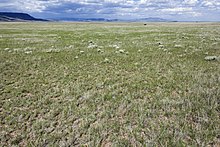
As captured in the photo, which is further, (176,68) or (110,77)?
(176,68)

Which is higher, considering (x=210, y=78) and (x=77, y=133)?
(x=210, y=78)

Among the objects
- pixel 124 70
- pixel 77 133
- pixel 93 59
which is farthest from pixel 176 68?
pixel 77 133

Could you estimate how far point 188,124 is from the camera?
23.1 feet

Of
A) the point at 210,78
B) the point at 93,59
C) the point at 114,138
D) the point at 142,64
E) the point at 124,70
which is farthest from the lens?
the point at 93,59

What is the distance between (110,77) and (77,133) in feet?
19.1

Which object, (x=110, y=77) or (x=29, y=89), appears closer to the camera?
(x=29, y=89)

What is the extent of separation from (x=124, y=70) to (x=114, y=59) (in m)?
3.65

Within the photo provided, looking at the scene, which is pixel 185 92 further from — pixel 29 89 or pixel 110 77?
pixel 29 89

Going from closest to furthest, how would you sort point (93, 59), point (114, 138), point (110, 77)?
point (114, 138)
point (110, 77)
point (93, 59)

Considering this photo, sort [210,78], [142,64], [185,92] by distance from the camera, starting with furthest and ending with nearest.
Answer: [142,64], [210,78], [185,92]

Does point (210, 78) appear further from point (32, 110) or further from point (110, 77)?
point (32, 110)

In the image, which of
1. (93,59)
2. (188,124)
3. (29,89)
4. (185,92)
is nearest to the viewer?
(188,124)

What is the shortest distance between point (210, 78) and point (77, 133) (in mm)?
8215

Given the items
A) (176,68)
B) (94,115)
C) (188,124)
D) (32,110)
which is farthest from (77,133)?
(176,68)
